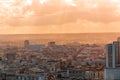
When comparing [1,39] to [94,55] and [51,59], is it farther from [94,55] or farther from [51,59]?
[94,55]

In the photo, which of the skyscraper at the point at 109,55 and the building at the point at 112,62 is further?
the skyscraper at the point at 109,55

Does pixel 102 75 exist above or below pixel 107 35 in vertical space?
below

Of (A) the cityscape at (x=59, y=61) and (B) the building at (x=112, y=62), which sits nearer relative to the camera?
(B) the building at (x=112, y=62)

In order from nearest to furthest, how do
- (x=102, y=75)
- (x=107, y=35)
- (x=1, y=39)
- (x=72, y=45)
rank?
1. (x=102, y=75)
2. (x=107, y=35)
3. (x=1, y=39)
4. (x=72, y=45)

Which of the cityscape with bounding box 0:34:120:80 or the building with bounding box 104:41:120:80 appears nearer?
the building with bounding box 104:41:120:80

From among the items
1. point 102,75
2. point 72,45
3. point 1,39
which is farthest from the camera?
point 72,45

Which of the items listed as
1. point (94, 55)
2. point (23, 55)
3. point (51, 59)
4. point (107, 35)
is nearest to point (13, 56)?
point (23, 55)

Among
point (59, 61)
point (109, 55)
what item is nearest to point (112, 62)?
point (109, 55)

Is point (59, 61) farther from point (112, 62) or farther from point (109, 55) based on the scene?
point (112, 62)
